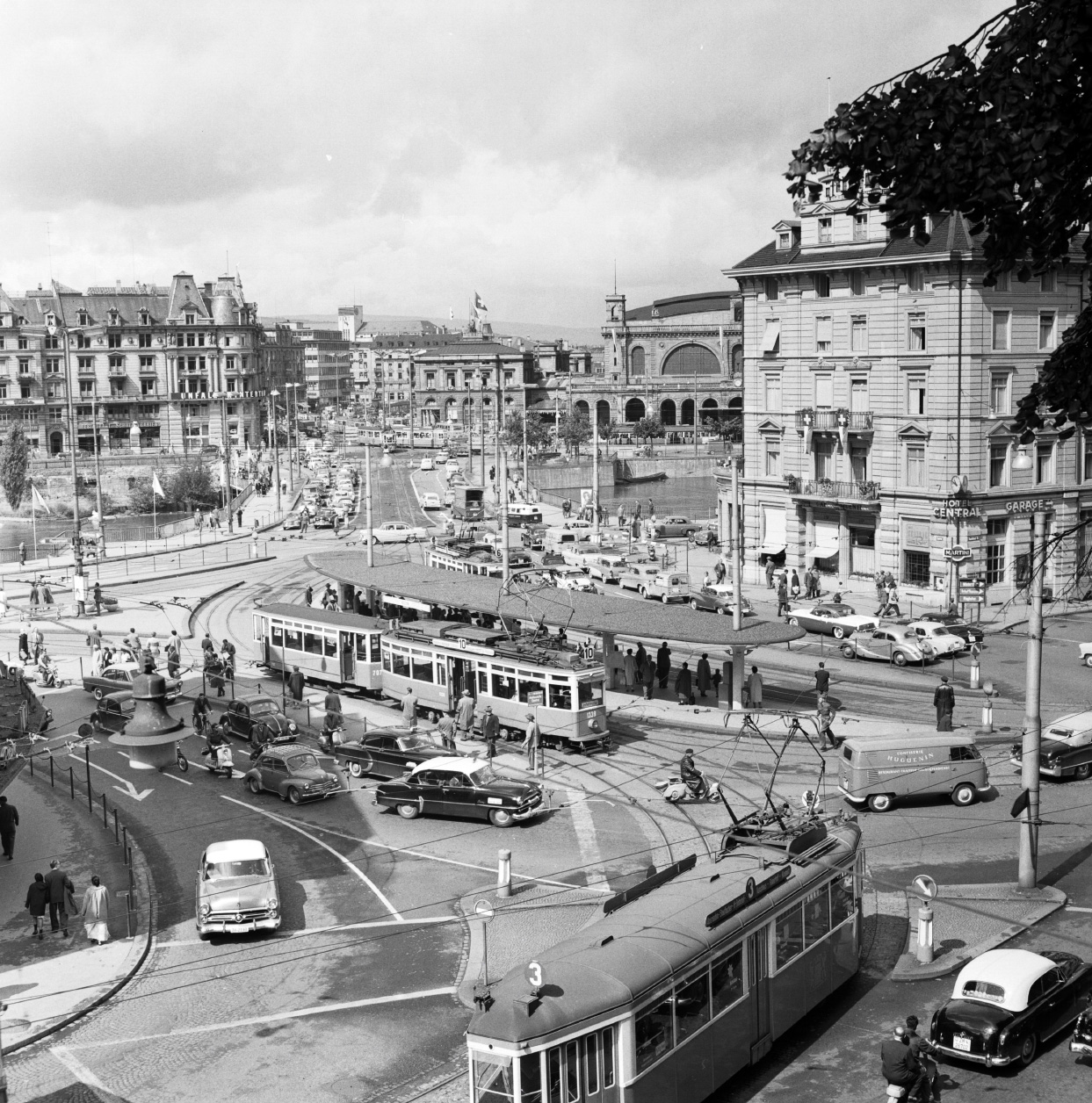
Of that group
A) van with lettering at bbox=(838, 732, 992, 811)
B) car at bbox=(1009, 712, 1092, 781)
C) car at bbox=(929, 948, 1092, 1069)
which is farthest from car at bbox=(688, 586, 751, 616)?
car at bbox=(929, 948, 1092, 1069)

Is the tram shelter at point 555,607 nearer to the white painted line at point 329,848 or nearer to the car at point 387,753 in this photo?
the car at point 387,753

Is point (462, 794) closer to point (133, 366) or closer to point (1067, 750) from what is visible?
point (1067, 750)

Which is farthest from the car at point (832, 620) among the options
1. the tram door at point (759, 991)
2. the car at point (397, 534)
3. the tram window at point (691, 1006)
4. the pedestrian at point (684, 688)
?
the car at point (397, 534)

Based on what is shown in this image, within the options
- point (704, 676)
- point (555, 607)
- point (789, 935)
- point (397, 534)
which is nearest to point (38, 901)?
point (789, 935)

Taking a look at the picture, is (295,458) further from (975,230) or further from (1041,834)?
(975,230)

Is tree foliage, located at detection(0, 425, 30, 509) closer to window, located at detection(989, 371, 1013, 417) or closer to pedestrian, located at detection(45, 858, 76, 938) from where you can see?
window, located at detection(989, 371, 1013, 417)

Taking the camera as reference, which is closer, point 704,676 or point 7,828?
point 7,828

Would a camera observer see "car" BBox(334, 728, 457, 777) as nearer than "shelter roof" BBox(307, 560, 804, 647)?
Yes
